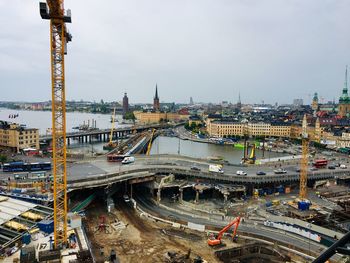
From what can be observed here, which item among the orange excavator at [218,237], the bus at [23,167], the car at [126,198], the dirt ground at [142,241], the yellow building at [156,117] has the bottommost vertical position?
the dirt ground at [142,241]

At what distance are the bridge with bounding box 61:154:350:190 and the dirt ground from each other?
5.05 m

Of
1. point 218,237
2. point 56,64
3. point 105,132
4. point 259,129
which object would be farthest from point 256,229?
point 105,132

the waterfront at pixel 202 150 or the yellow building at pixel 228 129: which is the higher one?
the yellow building at pixel 228 129

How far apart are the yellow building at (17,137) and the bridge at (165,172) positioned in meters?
20.2

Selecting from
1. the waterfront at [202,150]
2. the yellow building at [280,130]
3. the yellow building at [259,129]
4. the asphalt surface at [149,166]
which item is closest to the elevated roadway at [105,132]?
the waterfront at [202,150]

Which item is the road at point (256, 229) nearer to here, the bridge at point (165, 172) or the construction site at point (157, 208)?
the construction site at point (157, 208)

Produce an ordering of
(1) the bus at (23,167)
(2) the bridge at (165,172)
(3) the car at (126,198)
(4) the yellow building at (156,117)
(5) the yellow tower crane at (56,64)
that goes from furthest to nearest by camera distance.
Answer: (4) the yellow building at (156,117) < (1) the bus at (23,167) < (3) the car at (126,198) < (2) the bridge at (165,172) < (5) the yellow tower crane at (56,64)

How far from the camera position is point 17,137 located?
55.7 m

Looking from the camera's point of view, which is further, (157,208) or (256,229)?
(157,208)

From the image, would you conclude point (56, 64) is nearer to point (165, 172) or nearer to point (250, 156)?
point (165, 172)

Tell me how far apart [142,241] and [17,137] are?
41.1 metres

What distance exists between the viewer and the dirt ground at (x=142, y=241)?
21453mm

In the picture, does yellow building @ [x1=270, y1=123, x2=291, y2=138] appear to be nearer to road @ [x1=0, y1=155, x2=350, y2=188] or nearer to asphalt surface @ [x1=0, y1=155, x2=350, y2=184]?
asphalt surface @ [x1=0, y1=155, x2=350, y2=184]

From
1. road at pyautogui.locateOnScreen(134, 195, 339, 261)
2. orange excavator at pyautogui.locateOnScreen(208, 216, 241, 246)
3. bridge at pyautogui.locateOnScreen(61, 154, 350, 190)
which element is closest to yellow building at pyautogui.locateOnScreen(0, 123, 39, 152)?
bridge at pyautogui.locateOnScreen(61, 154, 350, 190)
